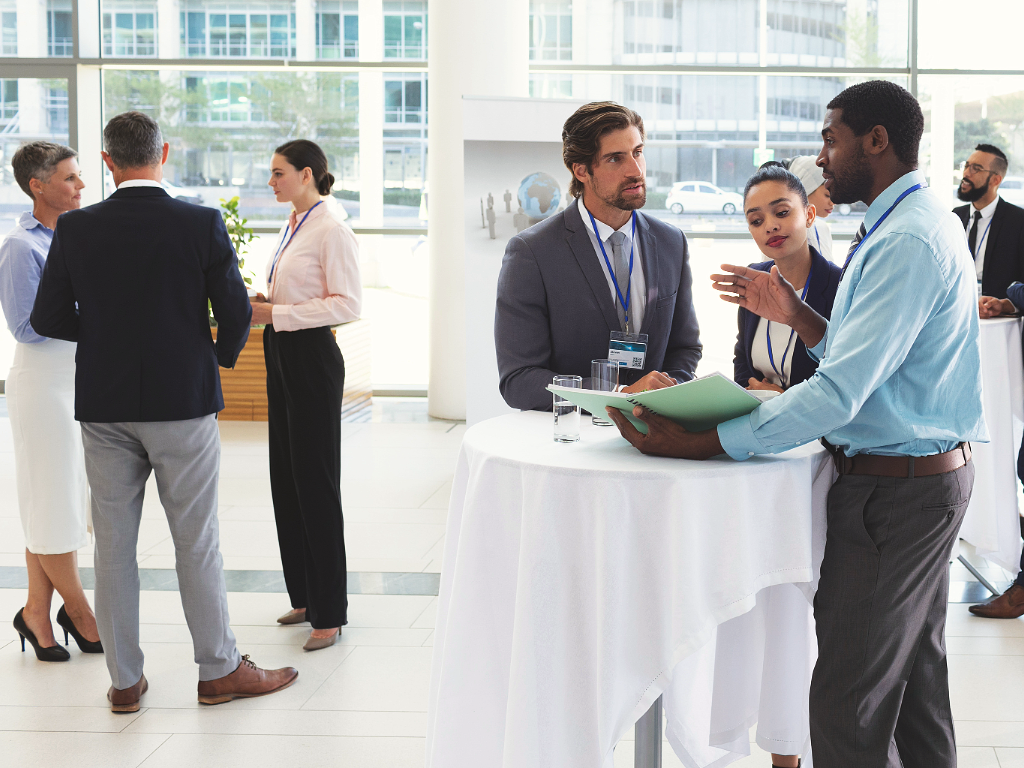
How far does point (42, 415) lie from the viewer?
324 centimetres

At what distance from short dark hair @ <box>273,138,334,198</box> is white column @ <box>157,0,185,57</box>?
5.76m

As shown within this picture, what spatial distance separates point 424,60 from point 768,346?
21.4 ft

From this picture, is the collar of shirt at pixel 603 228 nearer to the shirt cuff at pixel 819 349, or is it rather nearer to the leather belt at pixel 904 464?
the shirt cuff at pixel 819 349

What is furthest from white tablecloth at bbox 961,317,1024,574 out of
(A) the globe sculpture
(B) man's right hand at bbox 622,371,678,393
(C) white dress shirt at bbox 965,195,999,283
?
(B) man's right hand at bbox 622,371,678,393

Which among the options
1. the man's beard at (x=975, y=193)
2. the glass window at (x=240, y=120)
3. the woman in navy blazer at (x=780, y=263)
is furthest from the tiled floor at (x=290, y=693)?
the glass window at (x=240, y=120)

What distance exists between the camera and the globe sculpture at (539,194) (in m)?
4.81

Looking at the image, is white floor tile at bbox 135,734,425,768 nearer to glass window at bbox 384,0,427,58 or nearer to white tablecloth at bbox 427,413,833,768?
white tablecloth at bbox 427,413,833,768

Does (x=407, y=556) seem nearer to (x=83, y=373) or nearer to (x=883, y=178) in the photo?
(x=83, y=373)

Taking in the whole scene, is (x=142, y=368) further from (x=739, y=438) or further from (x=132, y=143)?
(x=739, y=438)

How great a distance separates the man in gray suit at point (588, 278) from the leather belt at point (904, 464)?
67cm

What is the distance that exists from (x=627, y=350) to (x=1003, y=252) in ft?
10.1

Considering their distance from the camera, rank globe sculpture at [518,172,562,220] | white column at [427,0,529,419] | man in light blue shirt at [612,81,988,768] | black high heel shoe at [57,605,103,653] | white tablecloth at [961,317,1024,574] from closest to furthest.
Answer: man in light blue shirt at [612,81,988,768]
black high heel shoe at [57,605,103,653]
white tablecloth at [961,317,1024,574]
globe sculpture at [518,172,562,220]
white column at [427,0,529,419]

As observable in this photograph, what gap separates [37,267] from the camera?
3.27m

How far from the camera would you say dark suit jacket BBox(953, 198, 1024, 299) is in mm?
4512
